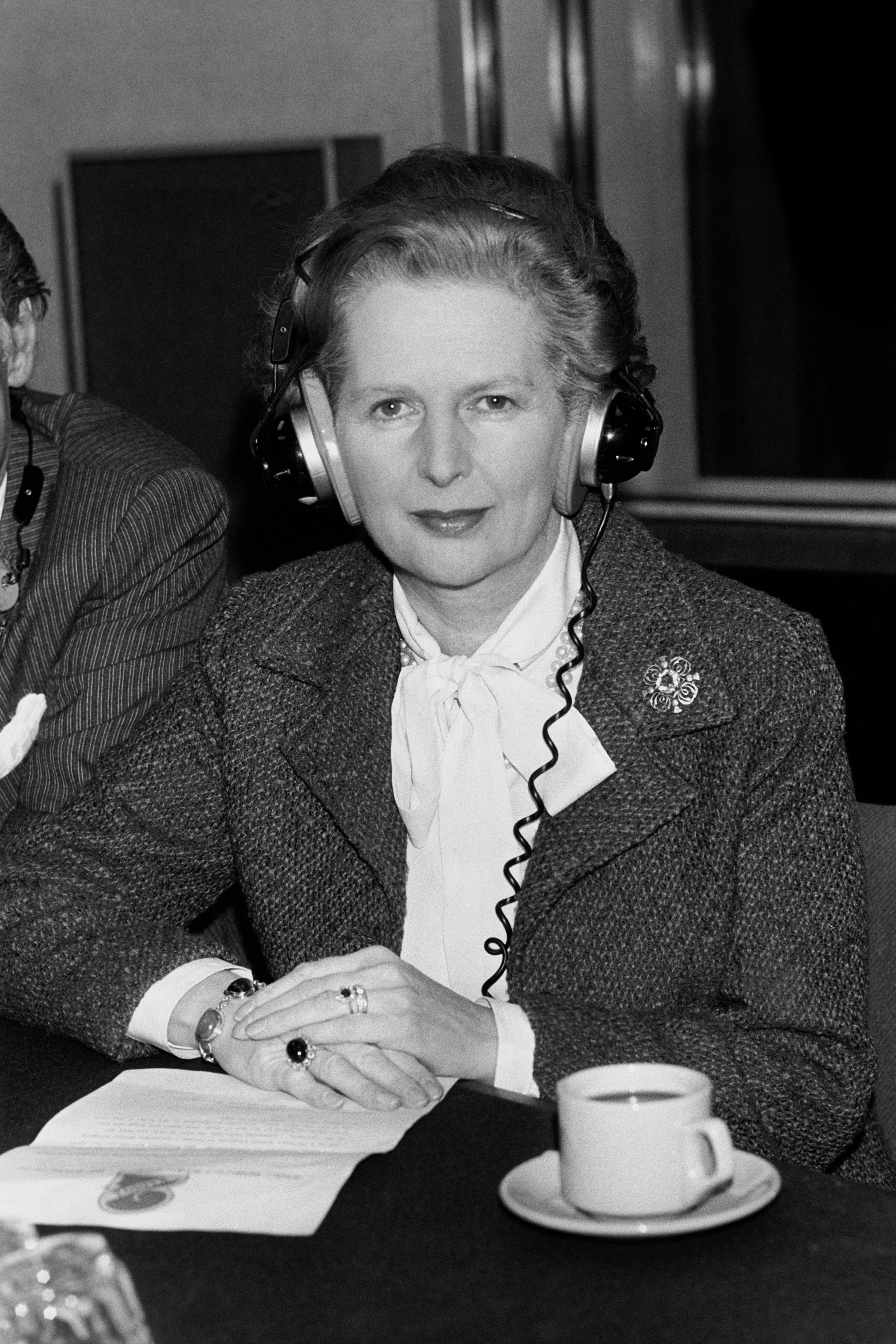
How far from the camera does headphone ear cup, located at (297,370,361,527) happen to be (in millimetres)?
1628

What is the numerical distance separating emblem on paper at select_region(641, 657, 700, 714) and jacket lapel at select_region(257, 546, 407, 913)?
27 cm

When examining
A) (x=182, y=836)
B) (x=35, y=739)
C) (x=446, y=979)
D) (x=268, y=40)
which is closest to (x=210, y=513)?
(x=35, y=739)

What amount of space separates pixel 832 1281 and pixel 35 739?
129cm

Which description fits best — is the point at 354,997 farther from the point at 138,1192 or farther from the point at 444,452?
the point at 444,452

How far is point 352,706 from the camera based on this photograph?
5.52 ft

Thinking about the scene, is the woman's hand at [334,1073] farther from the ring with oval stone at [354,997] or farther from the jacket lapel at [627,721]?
the jacket lapel at [627,721]

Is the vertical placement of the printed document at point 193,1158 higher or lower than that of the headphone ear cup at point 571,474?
lower

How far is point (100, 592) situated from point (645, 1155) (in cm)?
126

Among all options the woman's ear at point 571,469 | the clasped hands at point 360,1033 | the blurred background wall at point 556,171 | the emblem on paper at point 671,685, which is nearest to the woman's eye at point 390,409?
the woman's ear at point 571,469

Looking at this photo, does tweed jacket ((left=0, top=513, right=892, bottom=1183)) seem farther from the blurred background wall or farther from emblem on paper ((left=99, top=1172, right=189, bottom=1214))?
the blurred background wall

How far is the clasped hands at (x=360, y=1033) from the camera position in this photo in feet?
4.08

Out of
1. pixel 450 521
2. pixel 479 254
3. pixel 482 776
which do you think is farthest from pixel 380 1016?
pixel 479 254

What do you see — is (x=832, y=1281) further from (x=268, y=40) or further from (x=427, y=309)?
(x=268, y=40)

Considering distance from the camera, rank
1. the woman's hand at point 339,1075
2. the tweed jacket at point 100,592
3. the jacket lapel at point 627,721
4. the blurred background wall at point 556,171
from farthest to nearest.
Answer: the blurred background wall at point 556,171, the tweed jacket at point 100,592, the jacket lapel at point 627,721, the woman's hand at point 339,1075
